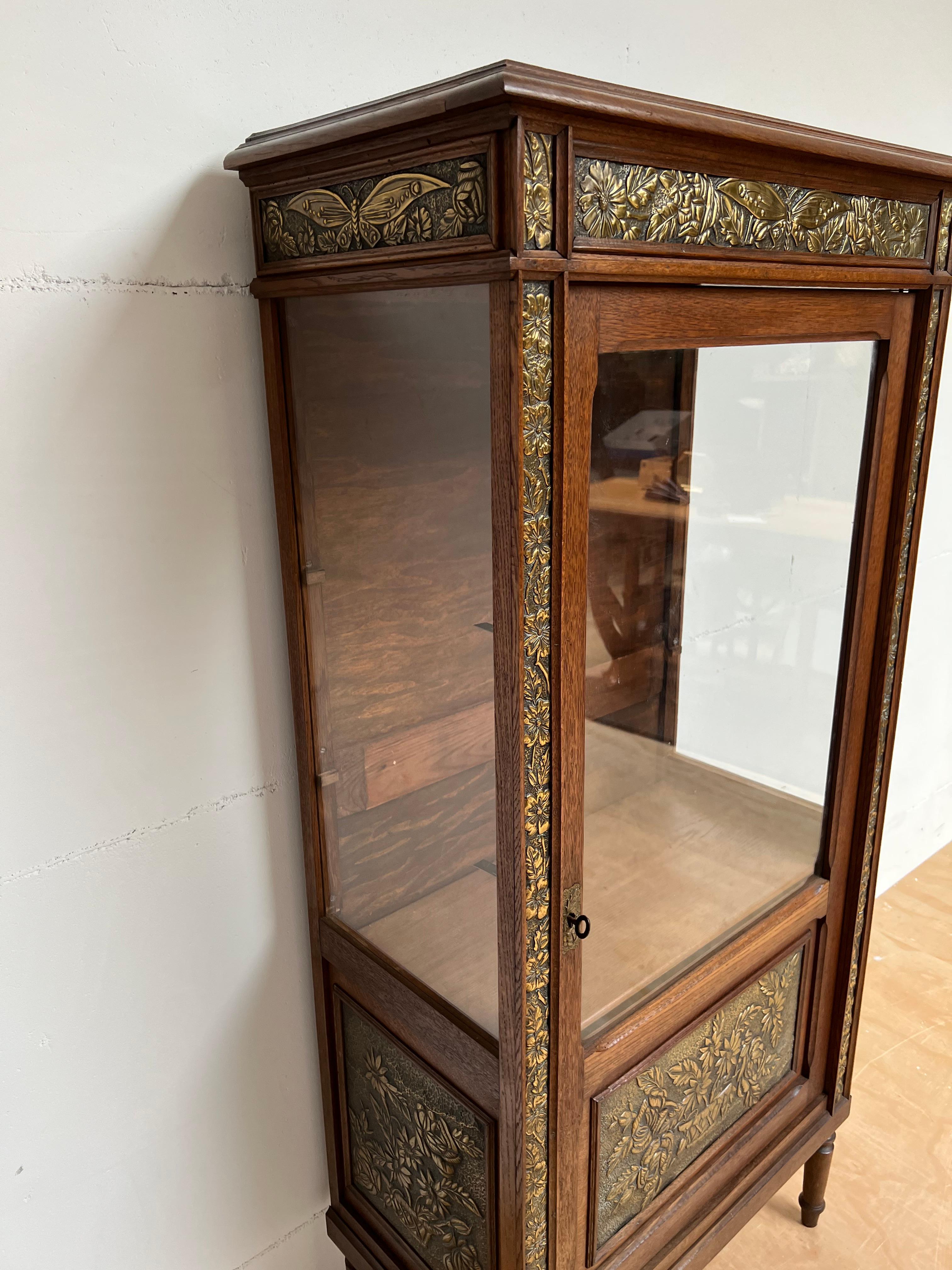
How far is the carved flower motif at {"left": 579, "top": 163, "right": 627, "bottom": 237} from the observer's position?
2.25 feet

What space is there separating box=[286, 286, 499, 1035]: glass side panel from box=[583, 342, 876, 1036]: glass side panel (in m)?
0.11

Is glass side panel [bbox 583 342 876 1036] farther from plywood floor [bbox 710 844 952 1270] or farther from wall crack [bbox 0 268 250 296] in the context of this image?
plywood floor [bbox 710 844 952 1270]

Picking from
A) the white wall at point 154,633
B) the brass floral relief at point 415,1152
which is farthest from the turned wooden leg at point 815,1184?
the white wall at point 154,633

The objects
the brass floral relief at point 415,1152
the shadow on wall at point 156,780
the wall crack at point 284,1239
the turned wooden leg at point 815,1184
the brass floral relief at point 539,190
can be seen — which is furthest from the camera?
the turned wooden leg at point 815,1184

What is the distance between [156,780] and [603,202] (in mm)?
694

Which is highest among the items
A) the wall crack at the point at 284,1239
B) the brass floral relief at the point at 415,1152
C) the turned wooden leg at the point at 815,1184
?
the brass floral relief at the point at 415,1152

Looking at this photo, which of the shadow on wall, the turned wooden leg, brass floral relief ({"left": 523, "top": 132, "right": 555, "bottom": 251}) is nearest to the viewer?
brass floral relief ({"left": 523, "top": 132, "right": 555, "bottom": 251})

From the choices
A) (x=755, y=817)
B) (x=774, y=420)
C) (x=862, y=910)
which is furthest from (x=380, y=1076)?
(x=774, y=420)

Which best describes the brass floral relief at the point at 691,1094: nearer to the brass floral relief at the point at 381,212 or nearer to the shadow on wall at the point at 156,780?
the shadow on wall at the point at 156,780

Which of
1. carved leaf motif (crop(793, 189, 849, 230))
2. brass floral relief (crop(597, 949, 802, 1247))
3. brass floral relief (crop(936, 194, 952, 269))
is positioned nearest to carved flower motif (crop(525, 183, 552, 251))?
carved leaf motif (crop(793, 189, 849, 230))

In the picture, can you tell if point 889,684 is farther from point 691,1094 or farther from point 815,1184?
point 815,1184

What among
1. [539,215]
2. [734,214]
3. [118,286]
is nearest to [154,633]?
[118,286]

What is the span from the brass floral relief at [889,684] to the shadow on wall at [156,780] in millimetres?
730

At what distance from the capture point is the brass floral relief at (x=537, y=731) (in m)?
0.69
